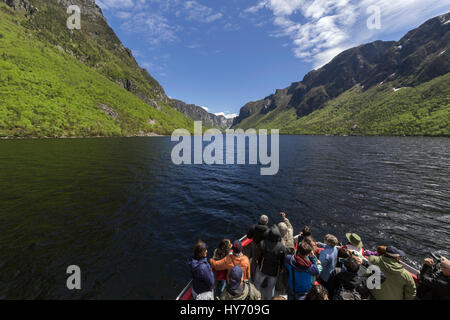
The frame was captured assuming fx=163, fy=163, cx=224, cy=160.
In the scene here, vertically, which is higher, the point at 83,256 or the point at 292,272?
the point at 292,272

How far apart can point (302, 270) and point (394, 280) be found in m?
3.15

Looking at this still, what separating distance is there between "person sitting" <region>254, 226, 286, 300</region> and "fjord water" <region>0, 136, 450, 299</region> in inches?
179

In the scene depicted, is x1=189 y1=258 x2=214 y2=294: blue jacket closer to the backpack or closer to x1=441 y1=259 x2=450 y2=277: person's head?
the backpack

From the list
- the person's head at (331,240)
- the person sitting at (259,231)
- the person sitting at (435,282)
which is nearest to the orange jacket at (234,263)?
the person sitting at (259,231)

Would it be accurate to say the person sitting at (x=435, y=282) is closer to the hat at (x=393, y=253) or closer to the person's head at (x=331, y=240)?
the hat at (x=393, y=253)

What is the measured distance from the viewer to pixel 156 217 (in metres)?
14.8

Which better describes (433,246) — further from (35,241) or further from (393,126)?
(393,126)

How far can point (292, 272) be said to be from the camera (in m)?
5.91

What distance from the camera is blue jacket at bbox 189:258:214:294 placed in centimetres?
559

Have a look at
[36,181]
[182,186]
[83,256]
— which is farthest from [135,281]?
[36,181]

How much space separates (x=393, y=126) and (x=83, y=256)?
8287 inches

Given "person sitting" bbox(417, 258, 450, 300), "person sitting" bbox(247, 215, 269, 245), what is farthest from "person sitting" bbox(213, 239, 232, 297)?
"person sitting" bbox(417, 258, 450, 300)

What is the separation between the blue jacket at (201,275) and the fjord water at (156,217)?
10.6 feet

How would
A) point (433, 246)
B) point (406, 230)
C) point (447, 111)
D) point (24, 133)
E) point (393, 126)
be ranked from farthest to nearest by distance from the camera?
point (393, 126)
point (447, 111)
point (24, 133)
point (406, 230)
point (433, 246)
